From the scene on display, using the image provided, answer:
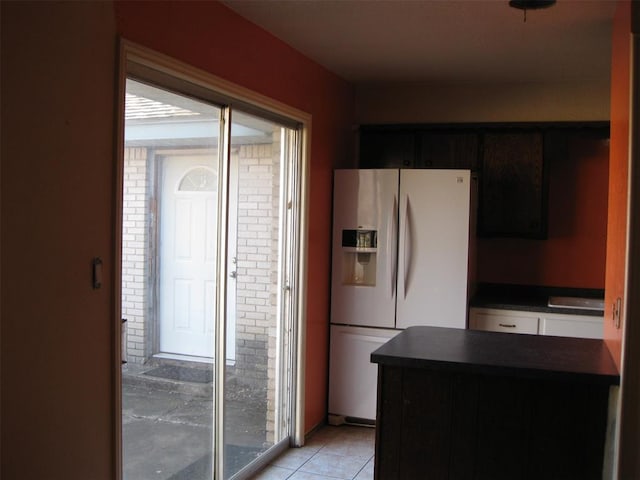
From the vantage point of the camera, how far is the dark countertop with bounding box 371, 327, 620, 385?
2283 millimetres

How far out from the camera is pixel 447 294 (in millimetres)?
A: 4133

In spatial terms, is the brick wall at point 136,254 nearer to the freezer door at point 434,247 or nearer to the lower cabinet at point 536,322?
the freezer door at point 434,247

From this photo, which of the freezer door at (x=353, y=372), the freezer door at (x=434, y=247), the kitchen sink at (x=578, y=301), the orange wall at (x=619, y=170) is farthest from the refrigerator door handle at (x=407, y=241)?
the orange wall at (x=619, y=170)

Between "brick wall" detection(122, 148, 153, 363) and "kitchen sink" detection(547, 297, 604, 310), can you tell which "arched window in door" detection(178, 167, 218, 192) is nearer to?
"brick wall" detection(122, 148, 153, 363)

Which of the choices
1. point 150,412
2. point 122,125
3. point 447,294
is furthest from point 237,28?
point 447,294

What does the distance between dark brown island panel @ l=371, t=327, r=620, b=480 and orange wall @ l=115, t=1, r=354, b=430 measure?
151cm

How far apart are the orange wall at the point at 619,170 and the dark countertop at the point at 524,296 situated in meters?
1.22

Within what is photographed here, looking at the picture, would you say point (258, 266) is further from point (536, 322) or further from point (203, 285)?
point (536, 322)

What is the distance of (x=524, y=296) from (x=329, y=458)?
187cm

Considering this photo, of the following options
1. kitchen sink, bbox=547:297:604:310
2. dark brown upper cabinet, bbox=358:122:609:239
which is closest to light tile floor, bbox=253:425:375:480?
kitchen sink, bbox=547:297:604:310

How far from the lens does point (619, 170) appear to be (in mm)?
2484

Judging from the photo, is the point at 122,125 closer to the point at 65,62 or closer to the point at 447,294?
the point at 65,62

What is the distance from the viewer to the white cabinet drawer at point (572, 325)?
394 cm

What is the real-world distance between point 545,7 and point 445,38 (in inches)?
26.5
